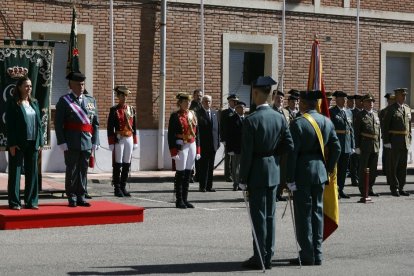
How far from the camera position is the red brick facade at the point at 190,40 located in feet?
79.0

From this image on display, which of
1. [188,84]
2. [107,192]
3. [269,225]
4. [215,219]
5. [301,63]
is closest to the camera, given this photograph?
[269,225]

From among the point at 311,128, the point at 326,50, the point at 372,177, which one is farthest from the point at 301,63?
the point at 311,128

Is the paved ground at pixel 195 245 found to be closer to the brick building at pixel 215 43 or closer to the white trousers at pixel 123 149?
the white trousers at pixel 123 149

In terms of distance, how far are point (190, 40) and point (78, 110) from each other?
10.3 m

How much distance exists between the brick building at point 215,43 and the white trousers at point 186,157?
7003mm

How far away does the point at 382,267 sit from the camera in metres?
11.4

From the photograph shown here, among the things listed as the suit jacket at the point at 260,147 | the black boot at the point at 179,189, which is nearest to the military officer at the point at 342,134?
the black boot at the point at 179,189

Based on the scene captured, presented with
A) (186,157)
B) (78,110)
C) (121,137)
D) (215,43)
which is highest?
(215,43)

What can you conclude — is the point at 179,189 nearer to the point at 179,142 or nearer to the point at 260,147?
the point at 179,142

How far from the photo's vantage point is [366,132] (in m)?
20.1

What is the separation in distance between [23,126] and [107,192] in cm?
535

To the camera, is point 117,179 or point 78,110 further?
point 117,179

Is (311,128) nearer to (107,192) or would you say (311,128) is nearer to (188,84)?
(107,192)

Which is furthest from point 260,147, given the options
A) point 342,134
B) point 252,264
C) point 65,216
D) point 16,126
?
point 342,134
